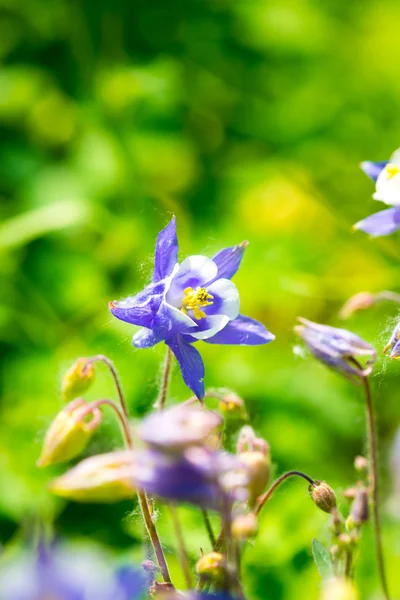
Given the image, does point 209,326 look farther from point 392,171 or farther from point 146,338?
point 392,171

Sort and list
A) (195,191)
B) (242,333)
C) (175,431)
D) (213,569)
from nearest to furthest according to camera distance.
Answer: (175,431)
(213,569)
(242,333)
(195,191)

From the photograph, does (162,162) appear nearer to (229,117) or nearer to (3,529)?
(229,117)

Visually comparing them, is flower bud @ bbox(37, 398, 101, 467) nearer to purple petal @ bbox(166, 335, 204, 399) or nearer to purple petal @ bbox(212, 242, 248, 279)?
purple petal @ bbox(166, 335, 204, 399)

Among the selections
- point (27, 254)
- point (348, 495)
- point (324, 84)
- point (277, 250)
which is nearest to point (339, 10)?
point (324, 84)

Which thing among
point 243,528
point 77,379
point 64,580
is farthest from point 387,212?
point 64,580

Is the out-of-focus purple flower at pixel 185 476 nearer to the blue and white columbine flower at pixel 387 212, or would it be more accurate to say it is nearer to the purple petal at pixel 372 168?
the blue and white columbine flower at pixel 387 212

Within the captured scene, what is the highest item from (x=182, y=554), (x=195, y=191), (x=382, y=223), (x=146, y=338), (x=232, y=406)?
(x=382, y=223)
